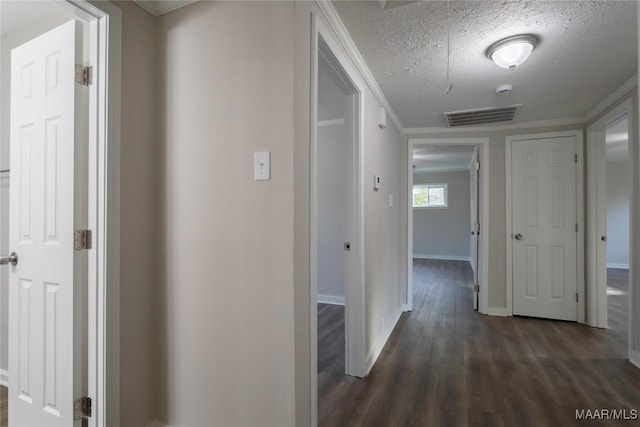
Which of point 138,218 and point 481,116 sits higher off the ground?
point 481,116

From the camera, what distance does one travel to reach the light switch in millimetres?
1383

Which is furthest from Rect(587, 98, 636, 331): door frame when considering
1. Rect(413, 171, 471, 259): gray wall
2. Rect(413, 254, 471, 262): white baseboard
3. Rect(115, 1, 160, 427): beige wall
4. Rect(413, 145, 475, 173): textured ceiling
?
Rect(413, 254, 471, 262): white baseboard

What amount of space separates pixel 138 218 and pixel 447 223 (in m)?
8.09

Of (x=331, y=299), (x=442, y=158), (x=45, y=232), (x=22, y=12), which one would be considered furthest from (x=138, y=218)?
(x=442, y=158)

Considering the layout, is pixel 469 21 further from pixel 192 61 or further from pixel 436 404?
pixel 436 404

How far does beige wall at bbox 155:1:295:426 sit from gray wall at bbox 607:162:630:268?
8.50 meters

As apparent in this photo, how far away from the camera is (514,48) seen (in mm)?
1902

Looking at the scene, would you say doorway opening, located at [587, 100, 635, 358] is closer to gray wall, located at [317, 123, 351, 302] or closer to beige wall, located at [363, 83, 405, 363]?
beige wall, located at [363, 83, 405, 363]

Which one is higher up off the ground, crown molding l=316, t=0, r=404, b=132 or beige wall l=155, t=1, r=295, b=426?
crown molding l=316, t=0, r=404, b=132

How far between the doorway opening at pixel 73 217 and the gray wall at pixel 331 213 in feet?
9.73

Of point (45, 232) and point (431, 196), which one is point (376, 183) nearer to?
point (45, 232)

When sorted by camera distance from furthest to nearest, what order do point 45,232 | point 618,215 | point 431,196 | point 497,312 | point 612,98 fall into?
point 431,196
point 618,215
point 497,312
point 612,98
point 45,232

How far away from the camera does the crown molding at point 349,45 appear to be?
63.4 inches

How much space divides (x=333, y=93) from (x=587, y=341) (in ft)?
11.2
